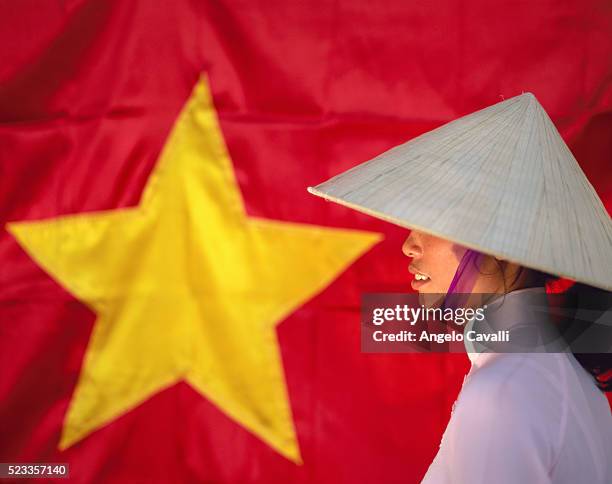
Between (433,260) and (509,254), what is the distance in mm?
190

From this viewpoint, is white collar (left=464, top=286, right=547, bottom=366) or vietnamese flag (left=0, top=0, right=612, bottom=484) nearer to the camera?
white collar (left=464, top=286, right=547, bottom=366)

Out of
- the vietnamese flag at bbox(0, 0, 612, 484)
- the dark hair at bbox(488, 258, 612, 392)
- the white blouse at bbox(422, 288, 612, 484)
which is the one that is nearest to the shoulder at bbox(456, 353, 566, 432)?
the white blouse at bbox(422, 288, 612, 484)

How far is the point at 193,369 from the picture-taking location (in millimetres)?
1536

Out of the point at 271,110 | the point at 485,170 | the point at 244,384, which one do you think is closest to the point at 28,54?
the point at 271,110

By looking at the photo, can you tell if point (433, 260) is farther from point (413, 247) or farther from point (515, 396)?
point (515, 396)

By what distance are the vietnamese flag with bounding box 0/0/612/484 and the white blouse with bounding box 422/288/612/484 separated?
729mm

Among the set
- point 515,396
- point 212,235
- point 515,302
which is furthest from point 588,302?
point 212,235

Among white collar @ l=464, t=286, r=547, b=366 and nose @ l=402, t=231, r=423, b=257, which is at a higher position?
nose @ l=402, t=231, r=423, b=257

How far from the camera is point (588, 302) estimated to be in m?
0.96

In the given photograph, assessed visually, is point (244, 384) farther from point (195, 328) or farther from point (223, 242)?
point (223, 242)

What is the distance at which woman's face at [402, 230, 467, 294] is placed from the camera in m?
0.90

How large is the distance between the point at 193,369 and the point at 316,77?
0.74 metres

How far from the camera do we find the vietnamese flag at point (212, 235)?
1.52 metres

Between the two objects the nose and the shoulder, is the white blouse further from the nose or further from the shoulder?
the nose
